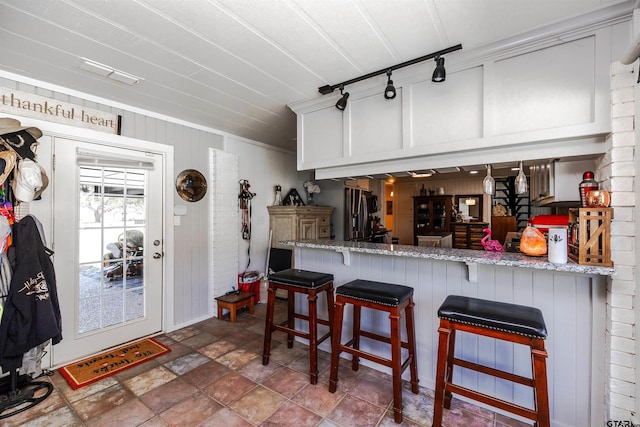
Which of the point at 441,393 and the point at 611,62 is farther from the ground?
the point at 611,62

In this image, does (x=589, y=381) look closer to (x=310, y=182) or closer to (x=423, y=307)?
(x=423, y=307)

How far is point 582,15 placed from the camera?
5.04 feet

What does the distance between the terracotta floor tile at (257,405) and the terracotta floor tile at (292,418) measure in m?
0.04

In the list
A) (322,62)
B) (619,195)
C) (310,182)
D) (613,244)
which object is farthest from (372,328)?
(310,182)

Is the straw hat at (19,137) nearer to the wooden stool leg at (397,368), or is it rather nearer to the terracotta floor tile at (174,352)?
the terracotta floor tile at (174,352)

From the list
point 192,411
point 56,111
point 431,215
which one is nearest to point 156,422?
point 192,411

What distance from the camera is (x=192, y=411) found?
1.86 m

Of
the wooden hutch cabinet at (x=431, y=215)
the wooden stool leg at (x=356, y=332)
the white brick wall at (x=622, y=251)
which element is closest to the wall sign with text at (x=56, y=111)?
the wooden stool leg at (x=356, y=332)

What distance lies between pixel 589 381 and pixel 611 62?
71.3 inches

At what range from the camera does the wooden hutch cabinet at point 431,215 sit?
8.35m

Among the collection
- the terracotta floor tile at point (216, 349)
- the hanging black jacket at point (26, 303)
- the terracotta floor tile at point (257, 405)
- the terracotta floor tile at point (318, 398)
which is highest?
the hanging black jacket at point (26, 303)

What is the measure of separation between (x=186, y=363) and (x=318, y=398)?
1.26m

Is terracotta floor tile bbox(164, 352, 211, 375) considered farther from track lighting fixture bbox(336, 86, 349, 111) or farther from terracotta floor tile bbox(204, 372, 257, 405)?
track lighting fixture bbox(336, 86, 349, 111)

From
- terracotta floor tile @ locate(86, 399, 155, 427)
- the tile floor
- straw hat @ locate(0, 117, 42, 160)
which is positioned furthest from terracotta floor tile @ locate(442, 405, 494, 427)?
straw hat @ locate(0, 117, 42, 160)
